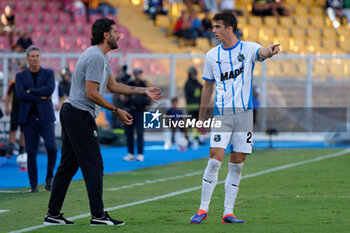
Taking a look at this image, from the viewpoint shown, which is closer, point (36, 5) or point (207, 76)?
point (207, 76)

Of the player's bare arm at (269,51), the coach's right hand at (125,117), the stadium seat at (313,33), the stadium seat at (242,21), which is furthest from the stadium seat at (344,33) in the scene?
the coach's right hand at (125,117)

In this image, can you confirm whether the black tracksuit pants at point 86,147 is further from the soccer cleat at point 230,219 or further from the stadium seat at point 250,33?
the stadium seat at point 250,33

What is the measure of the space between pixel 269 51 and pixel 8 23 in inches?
797

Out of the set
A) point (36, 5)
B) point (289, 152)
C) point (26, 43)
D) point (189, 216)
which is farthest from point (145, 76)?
point (189, 216)

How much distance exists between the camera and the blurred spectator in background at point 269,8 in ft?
109

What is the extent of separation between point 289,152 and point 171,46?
1139cm

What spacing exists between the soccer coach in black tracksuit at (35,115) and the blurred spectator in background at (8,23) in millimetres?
14566

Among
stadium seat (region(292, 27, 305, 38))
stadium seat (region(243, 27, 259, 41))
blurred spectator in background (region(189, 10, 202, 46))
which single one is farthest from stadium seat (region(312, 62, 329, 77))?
stadium seat (region(292, 27, 305, 38))

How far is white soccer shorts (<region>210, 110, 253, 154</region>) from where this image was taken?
7859 millimetres

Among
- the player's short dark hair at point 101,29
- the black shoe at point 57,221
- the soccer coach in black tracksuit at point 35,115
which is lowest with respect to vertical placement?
the black shoe at point 57,221

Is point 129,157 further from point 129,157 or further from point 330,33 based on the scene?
point 330,33

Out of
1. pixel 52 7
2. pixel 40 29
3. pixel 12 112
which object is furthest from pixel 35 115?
pixel 52 7

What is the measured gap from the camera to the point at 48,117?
11.3 m

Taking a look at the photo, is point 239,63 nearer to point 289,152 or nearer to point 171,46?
point 289,152
